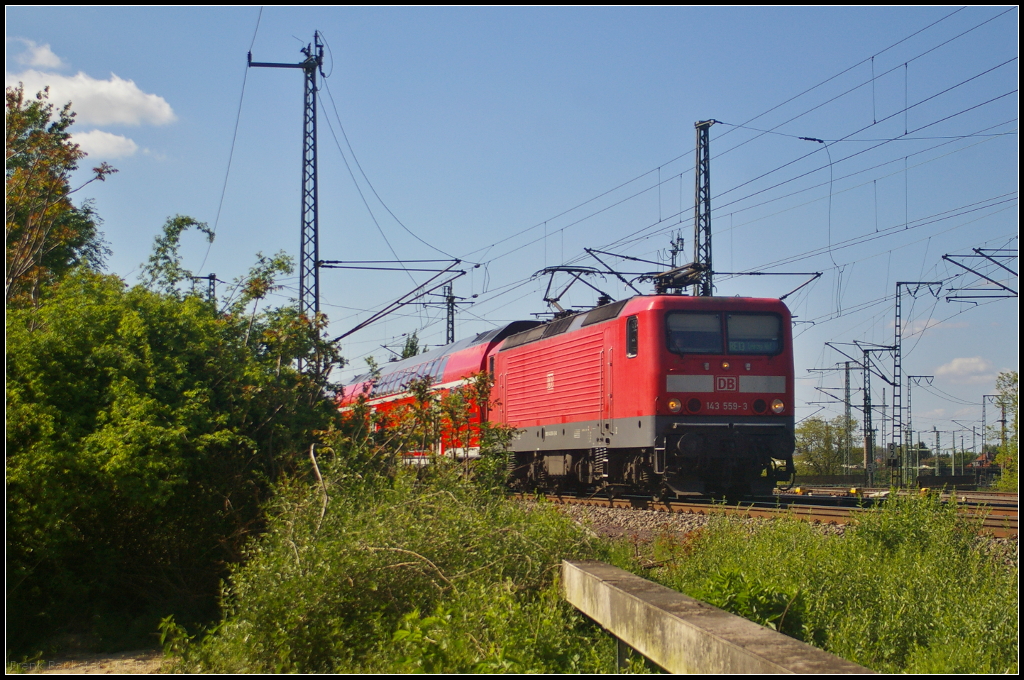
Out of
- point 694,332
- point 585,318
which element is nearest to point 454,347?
point 585,318

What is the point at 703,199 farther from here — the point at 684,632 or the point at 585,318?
the point at 684,632

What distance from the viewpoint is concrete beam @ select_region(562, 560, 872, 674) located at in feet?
14.4

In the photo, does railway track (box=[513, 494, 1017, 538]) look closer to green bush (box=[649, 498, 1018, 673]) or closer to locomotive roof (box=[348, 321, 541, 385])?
green bush (box=[649, 498, 1018, 673])

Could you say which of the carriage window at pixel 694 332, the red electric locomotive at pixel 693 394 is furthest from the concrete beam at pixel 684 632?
the carriage window at pixel 694 332

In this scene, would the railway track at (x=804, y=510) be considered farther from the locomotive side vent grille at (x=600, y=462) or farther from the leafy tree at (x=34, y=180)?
the leafy tree at (x=34, y=180)

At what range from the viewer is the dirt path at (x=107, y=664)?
784 cm

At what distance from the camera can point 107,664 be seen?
8.09 metres

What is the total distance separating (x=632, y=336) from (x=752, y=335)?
2032 mm

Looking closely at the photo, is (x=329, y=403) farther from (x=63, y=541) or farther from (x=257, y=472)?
(x=63, y=541)

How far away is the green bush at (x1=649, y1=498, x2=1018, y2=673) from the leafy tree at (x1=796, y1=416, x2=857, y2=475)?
4198 centimetres

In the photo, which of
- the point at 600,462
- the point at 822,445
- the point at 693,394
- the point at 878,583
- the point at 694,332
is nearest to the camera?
the point at 878,583

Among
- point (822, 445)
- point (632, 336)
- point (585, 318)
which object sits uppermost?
point (585, 318)

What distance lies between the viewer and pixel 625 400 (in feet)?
49.0

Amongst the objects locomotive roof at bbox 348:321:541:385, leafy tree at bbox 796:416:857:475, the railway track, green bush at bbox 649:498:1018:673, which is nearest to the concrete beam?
green bush at bbox 649:498:1018:673
